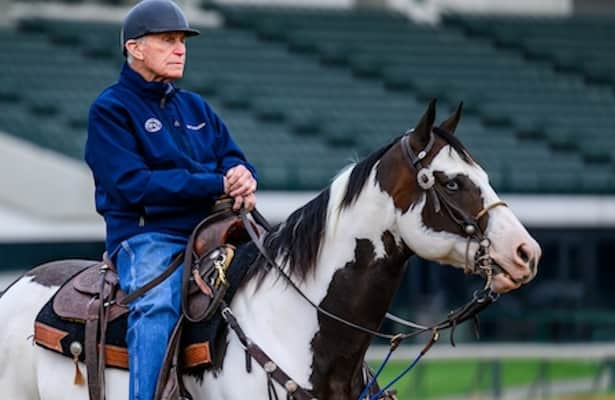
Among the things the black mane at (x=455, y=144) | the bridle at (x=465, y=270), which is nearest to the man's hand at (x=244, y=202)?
the bridle at (x=465, y=270)

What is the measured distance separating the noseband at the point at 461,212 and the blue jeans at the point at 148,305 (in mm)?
1164

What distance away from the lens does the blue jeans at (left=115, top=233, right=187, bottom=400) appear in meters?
6.72

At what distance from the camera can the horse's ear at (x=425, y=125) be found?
6258 mm

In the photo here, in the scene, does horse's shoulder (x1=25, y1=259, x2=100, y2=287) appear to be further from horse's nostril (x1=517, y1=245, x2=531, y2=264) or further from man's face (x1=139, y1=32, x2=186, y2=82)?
horse's nostril (x1=517, y1=245, x2=531, y2=264)

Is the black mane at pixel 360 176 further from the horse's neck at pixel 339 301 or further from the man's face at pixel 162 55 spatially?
the man's face at pixel 162 55

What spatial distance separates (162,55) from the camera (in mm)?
7027

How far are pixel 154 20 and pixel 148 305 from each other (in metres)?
1.21

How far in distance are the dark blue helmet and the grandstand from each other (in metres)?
10.4

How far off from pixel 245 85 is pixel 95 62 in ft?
6.82

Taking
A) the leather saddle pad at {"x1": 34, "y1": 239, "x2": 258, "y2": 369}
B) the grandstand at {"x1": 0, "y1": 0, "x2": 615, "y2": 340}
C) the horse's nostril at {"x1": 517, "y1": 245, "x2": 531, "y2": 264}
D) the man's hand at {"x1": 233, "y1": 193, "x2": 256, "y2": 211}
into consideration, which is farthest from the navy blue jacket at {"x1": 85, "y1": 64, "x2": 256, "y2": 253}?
the grandstand at {"x1": 0, "y1": 0, "x2": 615, "y2": 340}

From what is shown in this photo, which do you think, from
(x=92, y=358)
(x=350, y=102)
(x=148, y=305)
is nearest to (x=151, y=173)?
(x=148, y=305)

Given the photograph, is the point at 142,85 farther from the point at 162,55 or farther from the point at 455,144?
the point at 455,144

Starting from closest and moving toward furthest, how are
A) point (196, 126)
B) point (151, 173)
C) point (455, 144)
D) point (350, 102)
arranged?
point (455, 144) → point (151, 173) → point (196, 126) → point (350, 102)

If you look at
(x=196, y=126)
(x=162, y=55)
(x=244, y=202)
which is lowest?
(x=244, y=202)
